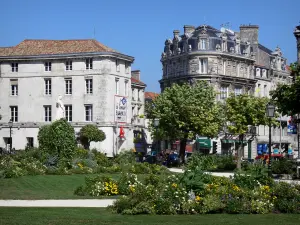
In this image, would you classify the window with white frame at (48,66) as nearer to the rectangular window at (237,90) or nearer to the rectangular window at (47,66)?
the rectangular window at (47,66)

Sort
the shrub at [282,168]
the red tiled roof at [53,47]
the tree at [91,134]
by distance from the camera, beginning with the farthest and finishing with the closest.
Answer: the red tiled roof at [53,47] → the tree at [91,134] → the shrub at [282,168]

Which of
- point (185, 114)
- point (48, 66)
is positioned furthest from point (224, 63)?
point (185, 114)

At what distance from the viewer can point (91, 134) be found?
66.7 m

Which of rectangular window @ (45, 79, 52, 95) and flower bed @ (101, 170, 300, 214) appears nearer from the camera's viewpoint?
flower bed @ (101, 170, 300, 214)

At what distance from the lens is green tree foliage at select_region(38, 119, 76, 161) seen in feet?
133

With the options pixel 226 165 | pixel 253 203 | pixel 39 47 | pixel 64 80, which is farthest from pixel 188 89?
pixel 253 203

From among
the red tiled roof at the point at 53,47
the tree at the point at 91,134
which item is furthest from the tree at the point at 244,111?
the red tiled roof at the point at 53,47

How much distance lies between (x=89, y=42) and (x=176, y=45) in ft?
58.1

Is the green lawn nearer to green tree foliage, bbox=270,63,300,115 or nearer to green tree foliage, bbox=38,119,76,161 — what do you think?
green tree foliage, bbox=38,119,76,161

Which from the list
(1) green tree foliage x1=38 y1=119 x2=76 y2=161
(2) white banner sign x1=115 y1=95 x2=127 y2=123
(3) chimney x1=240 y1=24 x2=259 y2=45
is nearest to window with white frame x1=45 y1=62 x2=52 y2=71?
(2) white banner sign x1=115 y1=95 x2=127 y2=123

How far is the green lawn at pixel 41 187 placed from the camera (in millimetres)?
25231

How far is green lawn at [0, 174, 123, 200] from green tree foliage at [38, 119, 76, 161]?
20.5 ft

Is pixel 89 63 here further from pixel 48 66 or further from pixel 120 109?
pixel 120 109

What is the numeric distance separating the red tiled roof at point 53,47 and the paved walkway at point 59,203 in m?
48.7
